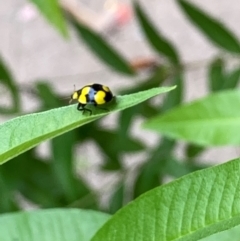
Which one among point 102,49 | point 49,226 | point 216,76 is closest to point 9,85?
point 102,49

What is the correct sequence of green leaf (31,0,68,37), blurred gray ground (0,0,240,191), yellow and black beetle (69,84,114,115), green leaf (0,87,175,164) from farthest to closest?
blurred gray ground (0,0,240,191) < green leaf (31,0,68,37) < yellow and black beetle (69,84,114,115) < green leaf (0,87,175,164)

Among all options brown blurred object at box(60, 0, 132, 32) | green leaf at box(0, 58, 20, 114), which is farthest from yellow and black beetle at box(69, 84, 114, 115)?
brown blurred object at box(60, 0, 132, 32)

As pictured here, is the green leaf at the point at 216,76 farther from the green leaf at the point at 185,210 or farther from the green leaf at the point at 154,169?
the green leaf at the point at 185,210

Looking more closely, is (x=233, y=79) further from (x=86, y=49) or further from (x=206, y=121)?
(x=86, y=49)

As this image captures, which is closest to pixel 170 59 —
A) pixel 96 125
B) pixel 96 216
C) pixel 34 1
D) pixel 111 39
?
pixel 96 125

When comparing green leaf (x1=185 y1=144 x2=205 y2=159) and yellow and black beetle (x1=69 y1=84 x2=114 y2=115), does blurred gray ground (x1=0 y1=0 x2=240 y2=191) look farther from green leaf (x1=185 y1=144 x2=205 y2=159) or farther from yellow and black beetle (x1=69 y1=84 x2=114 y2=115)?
yellow and black beetle (x1=69 y1=84 x2=114 y2=115)

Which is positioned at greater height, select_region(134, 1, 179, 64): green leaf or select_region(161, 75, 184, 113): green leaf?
select_region(134, 1, 179, 64): green leaf

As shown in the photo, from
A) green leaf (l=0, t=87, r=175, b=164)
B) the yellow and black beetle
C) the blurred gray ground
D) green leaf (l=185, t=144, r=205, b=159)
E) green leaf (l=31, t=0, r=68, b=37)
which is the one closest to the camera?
green leaf (l=0, t=87, r=175, b=164)
